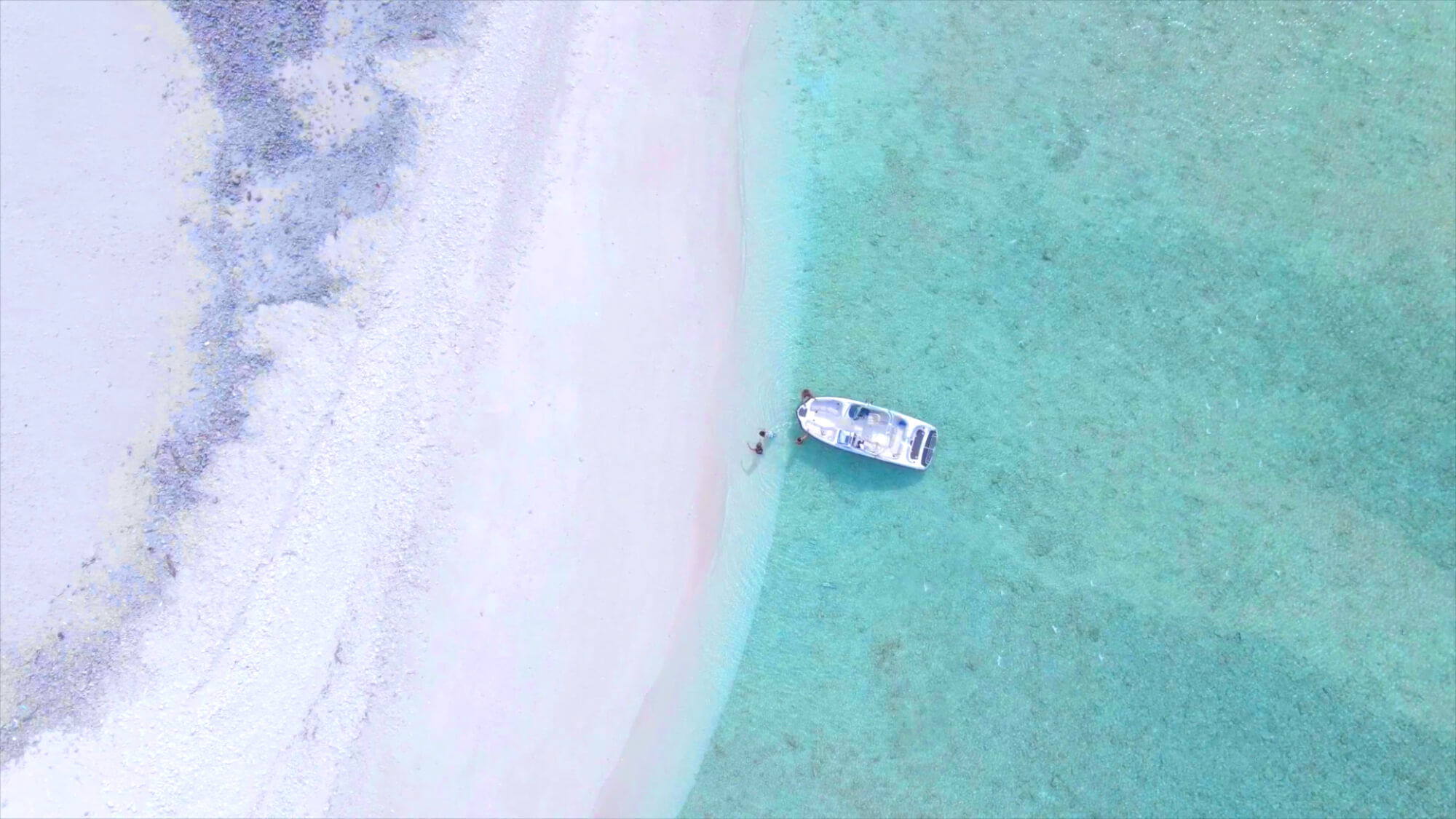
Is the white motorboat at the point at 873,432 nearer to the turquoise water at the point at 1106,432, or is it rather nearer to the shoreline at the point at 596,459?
the turquoise water at the point at 1106,432

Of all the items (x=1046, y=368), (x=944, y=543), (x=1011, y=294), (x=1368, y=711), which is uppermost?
(x=1011, y=294)

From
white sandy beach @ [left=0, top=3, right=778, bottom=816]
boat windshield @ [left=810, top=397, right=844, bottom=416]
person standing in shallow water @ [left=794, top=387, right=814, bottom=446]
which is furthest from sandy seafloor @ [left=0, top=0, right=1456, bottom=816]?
boat windshield @ [left=810, top=397, right=844, bottom=416]

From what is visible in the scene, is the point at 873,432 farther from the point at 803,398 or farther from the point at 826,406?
the point at 803,398

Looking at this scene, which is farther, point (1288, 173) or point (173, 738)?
point (1288, 173)

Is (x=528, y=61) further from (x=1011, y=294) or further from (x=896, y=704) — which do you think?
(x=896, y=704)

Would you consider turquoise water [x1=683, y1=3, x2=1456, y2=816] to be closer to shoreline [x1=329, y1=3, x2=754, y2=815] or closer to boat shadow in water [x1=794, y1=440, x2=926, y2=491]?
boat shadow in water [x1=794, y1=440, x2=926, y2=491]

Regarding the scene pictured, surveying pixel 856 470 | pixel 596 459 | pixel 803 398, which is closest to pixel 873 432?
pixel 856 470

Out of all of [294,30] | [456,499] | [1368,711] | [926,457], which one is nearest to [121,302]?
[294,30]

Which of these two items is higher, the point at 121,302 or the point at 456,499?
the point at 121,302
